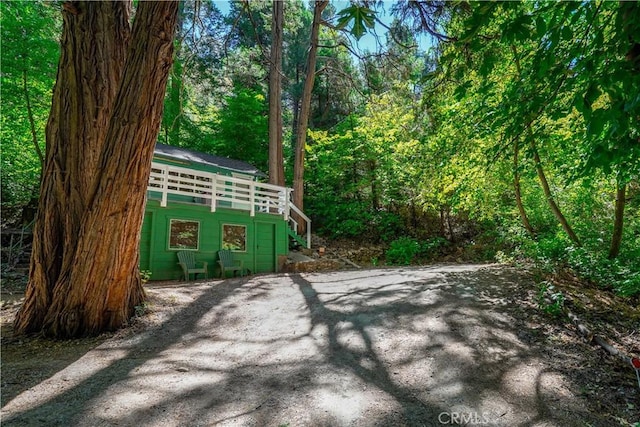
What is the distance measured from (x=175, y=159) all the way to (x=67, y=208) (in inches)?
313

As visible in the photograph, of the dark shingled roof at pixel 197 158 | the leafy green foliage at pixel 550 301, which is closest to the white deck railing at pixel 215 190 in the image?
the dark shingled roof at pixel 197 158

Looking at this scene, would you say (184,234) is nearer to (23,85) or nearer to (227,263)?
(227,263)

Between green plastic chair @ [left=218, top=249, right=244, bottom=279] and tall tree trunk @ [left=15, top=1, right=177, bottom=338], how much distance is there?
175 inches

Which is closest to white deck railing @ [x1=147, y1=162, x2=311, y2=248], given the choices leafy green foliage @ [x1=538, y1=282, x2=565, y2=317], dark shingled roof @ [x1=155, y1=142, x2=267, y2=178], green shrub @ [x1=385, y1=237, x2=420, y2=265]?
dark shingled roof @ [x1=155, y1=142, x2=267, y2=178]

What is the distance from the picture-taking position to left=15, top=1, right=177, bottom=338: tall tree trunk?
12.0 feet

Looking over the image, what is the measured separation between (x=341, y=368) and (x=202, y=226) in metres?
7.00

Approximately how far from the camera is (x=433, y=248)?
530 inches

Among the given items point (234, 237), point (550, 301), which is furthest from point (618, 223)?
point (234, 237)

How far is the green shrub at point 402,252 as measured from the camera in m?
12.7

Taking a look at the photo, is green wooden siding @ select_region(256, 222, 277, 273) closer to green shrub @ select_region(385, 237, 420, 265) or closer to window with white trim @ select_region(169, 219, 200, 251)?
window with white trim @ select_region(169, 219, 200, 251)

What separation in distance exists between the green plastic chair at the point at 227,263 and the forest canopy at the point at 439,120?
373cm

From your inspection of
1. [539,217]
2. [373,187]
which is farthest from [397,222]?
[539,217]

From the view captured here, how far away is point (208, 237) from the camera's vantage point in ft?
30.0

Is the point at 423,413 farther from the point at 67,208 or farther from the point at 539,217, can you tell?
the point at 539,217
